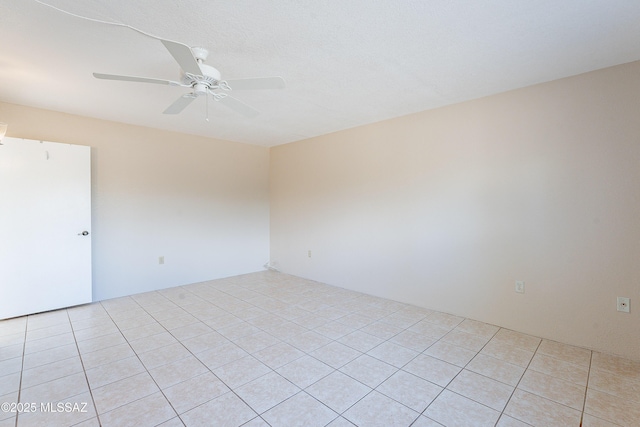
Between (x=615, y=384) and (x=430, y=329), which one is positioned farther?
(x=430, y=329)

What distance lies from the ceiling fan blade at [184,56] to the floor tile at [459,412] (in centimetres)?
250

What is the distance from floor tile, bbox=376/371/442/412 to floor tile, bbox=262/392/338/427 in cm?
43

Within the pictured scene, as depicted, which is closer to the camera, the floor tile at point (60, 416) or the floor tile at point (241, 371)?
the floor tile at point (60, 416)

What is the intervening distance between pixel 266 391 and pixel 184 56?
2.14 m

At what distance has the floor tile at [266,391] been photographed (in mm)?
1811

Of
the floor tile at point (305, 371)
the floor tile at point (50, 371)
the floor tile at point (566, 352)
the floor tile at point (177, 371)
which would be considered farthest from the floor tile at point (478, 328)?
the floor tile at point (50, 371)

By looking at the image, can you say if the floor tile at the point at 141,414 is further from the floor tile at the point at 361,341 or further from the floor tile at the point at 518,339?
the floor tile at the point at 518,339

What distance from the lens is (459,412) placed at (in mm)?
1738

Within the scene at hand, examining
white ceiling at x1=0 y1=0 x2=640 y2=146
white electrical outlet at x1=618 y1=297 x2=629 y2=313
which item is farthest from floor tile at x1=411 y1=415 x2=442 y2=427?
white ceiling at x1=0 y1=0 x2=640 y2=146

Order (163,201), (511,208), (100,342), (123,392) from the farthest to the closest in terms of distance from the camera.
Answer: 1. (163,201)
2. (511,208)
3. (100,342)
4. (123,392)

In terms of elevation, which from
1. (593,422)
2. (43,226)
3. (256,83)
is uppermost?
(256,83)

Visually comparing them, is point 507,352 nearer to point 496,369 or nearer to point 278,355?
point 496,369

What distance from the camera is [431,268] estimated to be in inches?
135

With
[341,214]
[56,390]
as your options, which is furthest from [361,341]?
[56,390]
